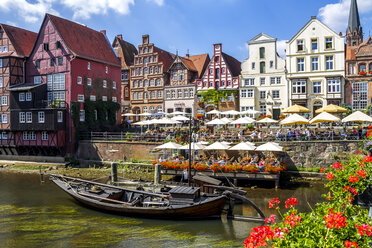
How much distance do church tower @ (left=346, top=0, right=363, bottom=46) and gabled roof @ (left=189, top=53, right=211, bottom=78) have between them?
34529mm

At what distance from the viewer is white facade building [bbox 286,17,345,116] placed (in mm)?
37312

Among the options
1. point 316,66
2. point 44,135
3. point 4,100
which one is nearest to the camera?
point 44,135

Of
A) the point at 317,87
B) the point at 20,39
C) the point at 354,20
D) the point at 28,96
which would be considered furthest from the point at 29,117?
the point at 354,20

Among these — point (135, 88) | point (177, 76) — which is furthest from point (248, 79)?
point (135, 88)

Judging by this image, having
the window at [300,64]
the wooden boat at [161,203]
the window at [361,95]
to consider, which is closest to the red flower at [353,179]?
the wooden boat at [161,203]

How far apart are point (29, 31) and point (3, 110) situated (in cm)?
1255

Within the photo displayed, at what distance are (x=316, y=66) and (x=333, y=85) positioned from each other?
10.4 feet

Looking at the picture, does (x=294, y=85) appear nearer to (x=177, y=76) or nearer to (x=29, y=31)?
(x=177, y=76)

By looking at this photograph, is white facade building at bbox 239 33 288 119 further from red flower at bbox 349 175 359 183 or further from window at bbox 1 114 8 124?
red flower at bbox 349 175 359 183

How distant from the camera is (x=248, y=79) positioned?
4262 cm

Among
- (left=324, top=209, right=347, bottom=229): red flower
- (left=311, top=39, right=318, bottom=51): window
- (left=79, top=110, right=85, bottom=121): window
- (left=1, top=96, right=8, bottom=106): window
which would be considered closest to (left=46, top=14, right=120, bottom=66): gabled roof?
(left=79, top=110, right=85, bottom=121): window

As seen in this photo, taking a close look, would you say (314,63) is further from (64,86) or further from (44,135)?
(44,135)

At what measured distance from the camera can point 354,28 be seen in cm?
6588

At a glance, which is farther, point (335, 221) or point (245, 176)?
point (245, 176)
